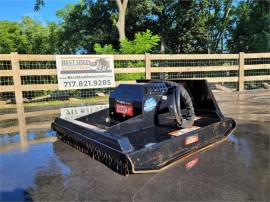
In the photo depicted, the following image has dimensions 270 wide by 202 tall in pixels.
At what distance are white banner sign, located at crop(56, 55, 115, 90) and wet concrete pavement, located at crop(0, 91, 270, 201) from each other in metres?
5.05

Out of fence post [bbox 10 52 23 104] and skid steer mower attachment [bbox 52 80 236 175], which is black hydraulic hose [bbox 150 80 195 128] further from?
fence post [bbox 10 52 23 104]

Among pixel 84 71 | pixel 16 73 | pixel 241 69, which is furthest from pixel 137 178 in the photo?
pixel 241 69

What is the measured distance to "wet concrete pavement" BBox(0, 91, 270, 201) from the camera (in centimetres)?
231

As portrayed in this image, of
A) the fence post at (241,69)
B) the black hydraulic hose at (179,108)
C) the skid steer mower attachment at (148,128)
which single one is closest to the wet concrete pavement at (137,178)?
the skid steer mower attachment at (148,128)

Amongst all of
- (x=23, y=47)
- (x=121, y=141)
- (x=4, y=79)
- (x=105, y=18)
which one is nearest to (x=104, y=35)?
(x=105, y=18)

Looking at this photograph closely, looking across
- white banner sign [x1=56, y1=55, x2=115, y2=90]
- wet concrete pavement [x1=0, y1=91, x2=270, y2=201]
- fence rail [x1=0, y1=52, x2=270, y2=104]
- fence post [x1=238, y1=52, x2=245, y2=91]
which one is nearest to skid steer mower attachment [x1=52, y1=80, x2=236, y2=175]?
wet concrete pavement [x1=0, y1=91, x2=270, y2=201]

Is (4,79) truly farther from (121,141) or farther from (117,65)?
(121,141)

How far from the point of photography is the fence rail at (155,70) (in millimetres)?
8125

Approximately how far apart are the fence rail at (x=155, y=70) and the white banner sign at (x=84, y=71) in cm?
24

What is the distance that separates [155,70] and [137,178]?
7462 mm

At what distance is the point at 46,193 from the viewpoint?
7.79 feet

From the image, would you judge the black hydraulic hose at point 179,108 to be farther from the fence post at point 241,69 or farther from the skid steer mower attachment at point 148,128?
the fence post at point 241,69

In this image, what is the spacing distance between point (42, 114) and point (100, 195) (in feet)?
15.3

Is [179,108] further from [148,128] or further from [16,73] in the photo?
[16,73]
